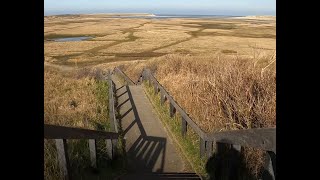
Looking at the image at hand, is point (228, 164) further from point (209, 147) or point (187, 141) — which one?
point (187, 141)

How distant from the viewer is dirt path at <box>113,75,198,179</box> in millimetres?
6090

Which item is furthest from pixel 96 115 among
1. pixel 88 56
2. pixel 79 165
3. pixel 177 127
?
pixel 88 56

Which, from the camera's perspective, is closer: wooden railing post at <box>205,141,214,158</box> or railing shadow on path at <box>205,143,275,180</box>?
railing shadow on path at <box>205,143,275,180</box>

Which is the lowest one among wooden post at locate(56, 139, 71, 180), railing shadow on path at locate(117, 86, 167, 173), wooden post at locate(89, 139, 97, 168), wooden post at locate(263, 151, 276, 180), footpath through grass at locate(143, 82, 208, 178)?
railing shadow on path at locate(117, 86, 167, 173)

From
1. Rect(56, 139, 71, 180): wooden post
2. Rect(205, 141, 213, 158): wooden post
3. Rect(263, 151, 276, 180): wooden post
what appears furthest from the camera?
Rect(205, 141, 213, 158): wooden post

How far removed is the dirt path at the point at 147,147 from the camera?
609 centimetres

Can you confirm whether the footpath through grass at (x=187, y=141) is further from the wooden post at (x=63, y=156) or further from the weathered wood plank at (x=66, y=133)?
the wooden post at (x=63, y=156)

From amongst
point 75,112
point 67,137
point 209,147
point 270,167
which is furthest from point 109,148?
point 75,112

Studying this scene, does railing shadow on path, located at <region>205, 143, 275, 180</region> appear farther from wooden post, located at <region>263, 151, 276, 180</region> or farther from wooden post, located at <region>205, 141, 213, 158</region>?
wooden post, located at <region>263, 151, 276, 180</region>

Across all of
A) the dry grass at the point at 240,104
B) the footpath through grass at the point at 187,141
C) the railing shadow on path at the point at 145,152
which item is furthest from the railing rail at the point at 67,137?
the dry grass at the point at 240,104

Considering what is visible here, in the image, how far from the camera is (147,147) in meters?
7.40

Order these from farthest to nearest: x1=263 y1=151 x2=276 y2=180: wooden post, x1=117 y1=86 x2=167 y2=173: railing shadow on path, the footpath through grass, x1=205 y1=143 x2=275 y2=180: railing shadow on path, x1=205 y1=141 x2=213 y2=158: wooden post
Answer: x1=117 y1=86 x2=167 y2=173: railing shadow on path < the footpath through grass < x1=205 y1=141 x2=213 y2=158: wooden post < x1=205 y1=143 x2=275 y2=180: railing shadow on path < x1=263 y1=151 x2=276 y2=180: wooden post

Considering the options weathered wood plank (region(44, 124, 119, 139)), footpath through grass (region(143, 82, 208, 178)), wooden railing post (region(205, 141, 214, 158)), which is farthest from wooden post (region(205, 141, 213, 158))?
weathered wood plank (region(44, 124, 119, 139))
